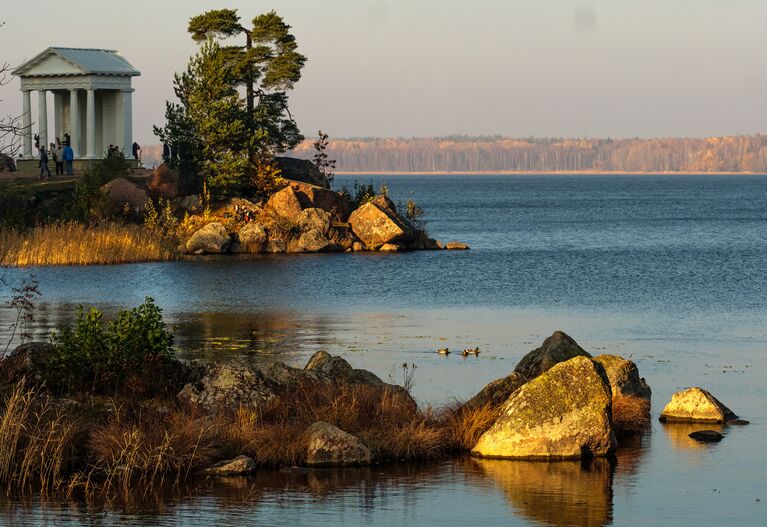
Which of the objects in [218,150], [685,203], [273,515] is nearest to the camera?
[273,515]

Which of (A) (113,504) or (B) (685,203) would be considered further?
(B) (685,203)

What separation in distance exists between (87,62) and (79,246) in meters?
29.4

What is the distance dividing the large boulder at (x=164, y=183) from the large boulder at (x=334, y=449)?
53.2 metres

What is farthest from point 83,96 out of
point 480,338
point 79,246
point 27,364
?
point 27,364

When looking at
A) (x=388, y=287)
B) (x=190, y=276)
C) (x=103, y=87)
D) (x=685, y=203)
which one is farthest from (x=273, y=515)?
(x=685, y=203)

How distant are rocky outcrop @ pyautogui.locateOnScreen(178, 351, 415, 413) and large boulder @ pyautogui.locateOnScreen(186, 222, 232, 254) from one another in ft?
148

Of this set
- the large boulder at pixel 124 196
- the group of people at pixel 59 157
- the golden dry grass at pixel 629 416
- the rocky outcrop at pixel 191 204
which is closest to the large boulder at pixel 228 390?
the golden dry grass at pixel 629 416

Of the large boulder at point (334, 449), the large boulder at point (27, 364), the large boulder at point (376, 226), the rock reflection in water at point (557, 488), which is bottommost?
the rock reflection in water at point (557, 488)

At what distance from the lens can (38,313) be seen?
40938 mm

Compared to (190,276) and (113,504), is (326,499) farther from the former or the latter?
(190,276)

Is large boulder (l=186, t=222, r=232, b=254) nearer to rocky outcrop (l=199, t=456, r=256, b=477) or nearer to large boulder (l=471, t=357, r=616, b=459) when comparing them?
large boulder (l=471, t=357, r=616, b=459)

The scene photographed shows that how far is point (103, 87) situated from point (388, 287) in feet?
128

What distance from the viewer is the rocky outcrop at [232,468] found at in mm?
19828

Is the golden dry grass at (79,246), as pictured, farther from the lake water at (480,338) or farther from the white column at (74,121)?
the white column at (74,121)
